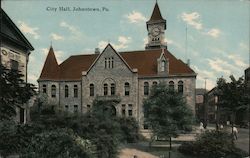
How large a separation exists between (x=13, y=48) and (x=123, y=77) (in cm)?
1578

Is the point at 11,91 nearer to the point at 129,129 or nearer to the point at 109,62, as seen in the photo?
the point at 129,129

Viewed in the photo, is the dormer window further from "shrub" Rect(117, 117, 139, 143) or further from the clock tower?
"shrub" Rect(117, 117, 139, 143)

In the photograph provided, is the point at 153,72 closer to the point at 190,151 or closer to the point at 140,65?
the point at 140,65

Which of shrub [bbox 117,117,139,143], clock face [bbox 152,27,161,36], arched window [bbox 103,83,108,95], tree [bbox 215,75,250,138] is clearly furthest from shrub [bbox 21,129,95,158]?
arched window [bbox 103,83,108,95]

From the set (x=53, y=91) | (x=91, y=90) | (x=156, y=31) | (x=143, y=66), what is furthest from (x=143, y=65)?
(x=53, y=91)

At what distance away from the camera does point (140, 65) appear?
109 ft

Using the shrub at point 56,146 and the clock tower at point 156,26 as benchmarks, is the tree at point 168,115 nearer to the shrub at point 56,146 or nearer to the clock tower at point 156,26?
the clock tower at point 156,26

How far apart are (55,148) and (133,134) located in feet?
26.3

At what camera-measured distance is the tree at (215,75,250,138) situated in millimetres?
19834

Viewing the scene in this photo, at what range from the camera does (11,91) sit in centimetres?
1171

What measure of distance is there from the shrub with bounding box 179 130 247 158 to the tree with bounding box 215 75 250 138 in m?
2.08

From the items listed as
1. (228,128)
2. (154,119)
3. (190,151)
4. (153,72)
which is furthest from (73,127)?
(153,72)

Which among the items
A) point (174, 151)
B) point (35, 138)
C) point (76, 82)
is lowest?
point (174, 151)

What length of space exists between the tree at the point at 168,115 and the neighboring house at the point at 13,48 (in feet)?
25.9
